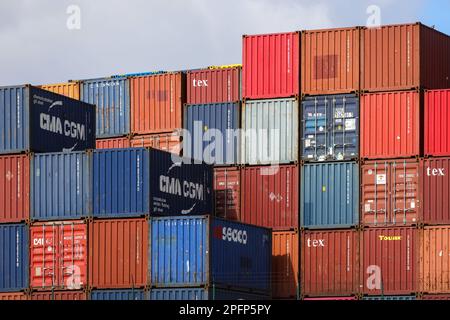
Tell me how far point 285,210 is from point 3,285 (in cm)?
1318

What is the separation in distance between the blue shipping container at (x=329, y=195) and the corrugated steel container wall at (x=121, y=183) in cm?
883

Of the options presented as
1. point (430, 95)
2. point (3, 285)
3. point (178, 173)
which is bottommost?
point (3, 285)

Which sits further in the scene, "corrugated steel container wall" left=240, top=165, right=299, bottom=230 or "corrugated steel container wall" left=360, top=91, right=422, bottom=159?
"corrugated steel container wall" left=240, top=165, right=299, bottom=230

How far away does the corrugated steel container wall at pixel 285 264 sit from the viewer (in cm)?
5178

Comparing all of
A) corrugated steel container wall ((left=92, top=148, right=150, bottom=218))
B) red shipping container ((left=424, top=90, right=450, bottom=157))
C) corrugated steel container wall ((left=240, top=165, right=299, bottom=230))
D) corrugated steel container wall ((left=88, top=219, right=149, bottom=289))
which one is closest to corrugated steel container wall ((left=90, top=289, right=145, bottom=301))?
corrugated steel container wall ((left=88, top=219, right=149, bottom=289))

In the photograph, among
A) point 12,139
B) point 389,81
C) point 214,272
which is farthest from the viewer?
point 389,81

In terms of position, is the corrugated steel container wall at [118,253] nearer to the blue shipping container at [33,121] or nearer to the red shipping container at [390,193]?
the blue shipping container at [33,121]

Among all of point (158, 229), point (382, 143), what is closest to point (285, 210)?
point (382, 143)

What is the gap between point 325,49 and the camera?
5375cm

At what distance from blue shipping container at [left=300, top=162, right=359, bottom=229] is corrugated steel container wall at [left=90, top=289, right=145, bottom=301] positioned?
9.70m

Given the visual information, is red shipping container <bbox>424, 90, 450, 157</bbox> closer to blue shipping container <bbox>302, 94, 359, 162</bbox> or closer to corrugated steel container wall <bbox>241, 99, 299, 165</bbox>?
blue shipping container <bbox>302, 94, 359, 162</bbox>

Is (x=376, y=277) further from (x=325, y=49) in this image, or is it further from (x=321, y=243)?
(x=325, y=49)

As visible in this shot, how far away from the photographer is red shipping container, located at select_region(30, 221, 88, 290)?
46.9 metres

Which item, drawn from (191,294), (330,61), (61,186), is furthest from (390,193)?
(61,186)
